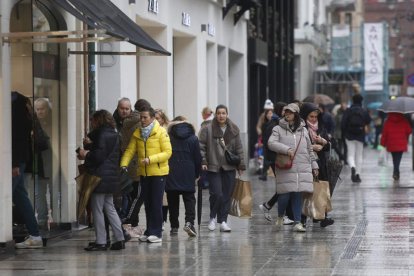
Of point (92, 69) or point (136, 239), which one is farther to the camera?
point (92, 69)

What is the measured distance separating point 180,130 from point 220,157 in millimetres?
828

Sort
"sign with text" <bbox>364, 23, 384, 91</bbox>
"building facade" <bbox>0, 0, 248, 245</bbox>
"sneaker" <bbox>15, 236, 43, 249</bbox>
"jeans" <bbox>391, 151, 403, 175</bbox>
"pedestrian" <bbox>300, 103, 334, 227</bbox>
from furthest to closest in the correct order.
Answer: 1. "sign with text" <bbox>364, 23, 384, 91</bbox>
2. "jeans" <bbox>391, 151, 403, 175</bbox>
3. "pedestrian" <bbox>300, 103, 334, 227</bbox>
4. "sneaker" <bbox>15, 236, 43, 249</bbox>
5. "building facade" <bbox>0, 0, 248, 245</bbox>

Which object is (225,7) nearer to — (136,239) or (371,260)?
(136,239)

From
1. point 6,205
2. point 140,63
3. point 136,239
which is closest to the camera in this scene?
point 6,205

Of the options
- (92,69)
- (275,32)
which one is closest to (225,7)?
(275,32)

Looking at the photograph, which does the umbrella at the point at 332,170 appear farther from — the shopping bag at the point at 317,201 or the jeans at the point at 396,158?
the jeans at the point at 396,158

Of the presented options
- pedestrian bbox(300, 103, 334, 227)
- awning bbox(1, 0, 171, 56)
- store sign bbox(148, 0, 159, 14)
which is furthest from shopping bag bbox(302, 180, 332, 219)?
store sign bbox(148, 0, 159, 14)

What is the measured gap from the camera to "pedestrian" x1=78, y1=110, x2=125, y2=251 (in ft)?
46.8

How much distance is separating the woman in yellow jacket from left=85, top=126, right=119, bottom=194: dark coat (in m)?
0.49

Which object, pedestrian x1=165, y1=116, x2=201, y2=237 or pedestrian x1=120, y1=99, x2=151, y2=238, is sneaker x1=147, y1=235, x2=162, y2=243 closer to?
pedestrian x1=120, y1=99, x2=151, y2=238

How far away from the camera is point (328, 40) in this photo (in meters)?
69.4

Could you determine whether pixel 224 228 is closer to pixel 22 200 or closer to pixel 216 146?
pixel 216 146

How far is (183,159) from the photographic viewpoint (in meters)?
16.1

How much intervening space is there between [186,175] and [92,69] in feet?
7.97
